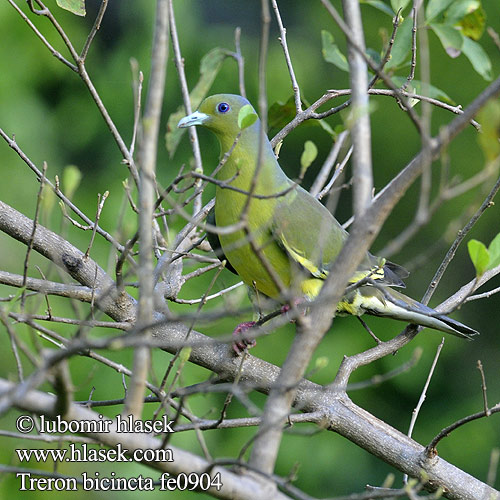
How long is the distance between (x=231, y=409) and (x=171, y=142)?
2639 mm

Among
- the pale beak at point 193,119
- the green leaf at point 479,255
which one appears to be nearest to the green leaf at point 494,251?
the green leaf at point 479,255

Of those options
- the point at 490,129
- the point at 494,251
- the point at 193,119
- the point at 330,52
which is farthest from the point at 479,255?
the point at 193,119

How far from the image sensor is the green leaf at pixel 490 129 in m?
1.11

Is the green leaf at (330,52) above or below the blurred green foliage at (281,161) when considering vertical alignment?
below

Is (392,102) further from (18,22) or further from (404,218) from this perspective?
(18,22)

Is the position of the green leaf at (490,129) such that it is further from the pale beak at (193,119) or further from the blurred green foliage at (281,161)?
the blurred green foliage at (281,161)

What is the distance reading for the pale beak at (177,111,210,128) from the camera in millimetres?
2543

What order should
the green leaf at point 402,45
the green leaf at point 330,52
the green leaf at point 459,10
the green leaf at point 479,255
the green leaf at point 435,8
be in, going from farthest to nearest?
the green leaf at point 330,52 < the green leaf at point 402,45 < the green leaf at point 435,8 < the green leaf at point 459,10 < the green leaf at point 479,255

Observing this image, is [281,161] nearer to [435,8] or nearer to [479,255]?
[435,8]

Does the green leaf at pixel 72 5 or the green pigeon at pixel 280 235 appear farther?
the green pigeon at pixel 280 235

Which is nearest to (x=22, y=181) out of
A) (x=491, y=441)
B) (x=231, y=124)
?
(x=231, y=124)

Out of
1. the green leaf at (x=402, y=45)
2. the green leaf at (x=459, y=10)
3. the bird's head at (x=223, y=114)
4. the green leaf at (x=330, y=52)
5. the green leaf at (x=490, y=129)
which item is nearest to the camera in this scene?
the green leaf at (x=490, y=129)

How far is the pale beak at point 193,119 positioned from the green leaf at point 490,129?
4.98 ft

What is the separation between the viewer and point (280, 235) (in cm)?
256
